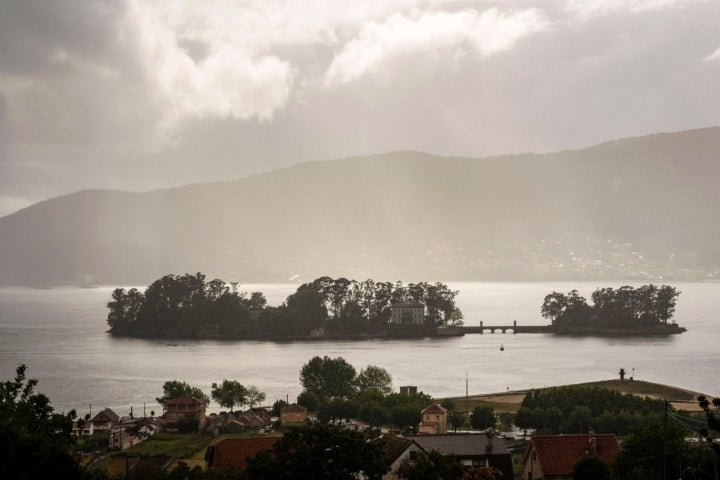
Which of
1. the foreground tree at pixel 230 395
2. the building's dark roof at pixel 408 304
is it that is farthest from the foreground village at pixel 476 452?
the building's dark roof at pixel 408 304

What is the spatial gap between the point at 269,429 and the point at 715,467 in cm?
2237

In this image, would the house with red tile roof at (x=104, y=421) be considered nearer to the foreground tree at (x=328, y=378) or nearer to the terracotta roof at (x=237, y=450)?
the foreground tree at (x=328, y=378)

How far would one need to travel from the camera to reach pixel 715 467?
2256 cm

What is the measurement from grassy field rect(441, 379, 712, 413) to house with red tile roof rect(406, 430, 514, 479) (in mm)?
19044

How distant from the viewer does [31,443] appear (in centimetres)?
1730

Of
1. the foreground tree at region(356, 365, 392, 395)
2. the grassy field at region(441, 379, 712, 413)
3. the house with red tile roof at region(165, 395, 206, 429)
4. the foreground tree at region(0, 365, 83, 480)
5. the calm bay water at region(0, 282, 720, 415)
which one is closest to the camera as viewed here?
the foreground tree at region(0, 365, 83, 480)

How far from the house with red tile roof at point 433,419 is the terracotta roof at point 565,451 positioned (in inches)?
420

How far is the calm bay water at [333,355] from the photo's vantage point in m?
60.4

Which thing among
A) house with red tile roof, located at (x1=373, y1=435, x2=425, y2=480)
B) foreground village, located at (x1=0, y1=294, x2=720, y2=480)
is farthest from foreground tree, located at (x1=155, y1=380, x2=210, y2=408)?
house with red tile roof, located at (x1=373, y1=435, x2=425, y2=480)

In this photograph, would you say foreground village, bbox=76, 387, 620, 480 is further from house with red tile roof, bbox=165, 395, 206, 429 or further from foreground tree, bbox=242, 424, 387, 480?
house with red tile roof, bbox=165, 395, 206, 429

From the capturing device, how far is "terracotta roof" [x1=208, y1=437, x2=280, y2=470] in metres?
27.0

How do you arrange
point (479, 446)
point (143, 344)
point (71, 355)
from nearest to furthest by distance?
1. point (479, 446)
2. point (71, 355)
3. point (143, 344)

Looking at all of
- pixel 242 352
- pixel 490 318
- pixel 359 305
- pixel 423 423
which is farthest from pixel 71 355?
pixel 490 318

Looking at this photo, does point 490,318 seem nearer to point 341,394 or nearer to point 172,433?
point 341,394
